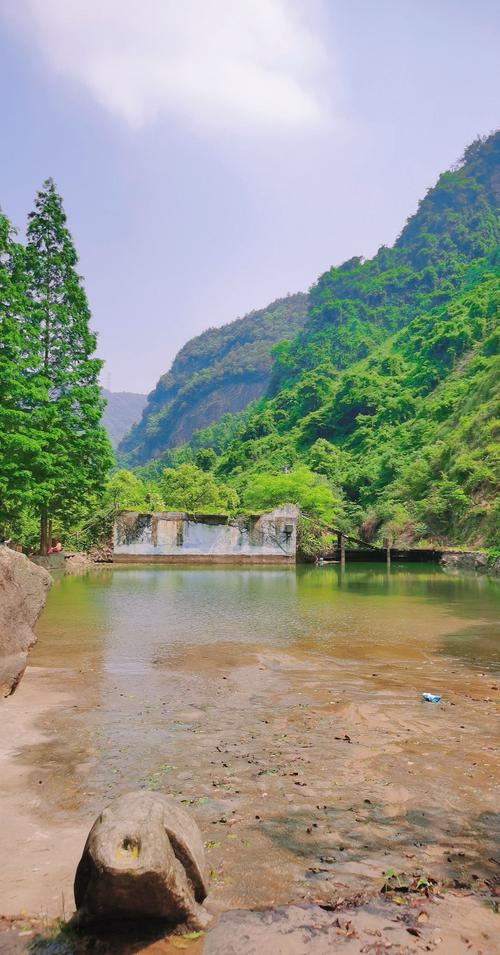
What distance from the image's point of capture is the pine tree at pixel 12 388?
2430cm

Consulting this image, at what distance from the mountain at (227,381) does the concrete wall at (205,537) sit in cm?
12697

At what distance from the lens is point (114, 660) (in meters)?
11.1

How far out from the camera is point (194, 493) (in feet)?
194

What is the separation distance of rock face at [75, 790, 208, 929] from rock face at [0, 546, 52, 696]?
485 cm

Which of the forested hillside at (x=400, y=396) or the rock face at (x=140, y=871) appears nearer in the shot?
the rock face at (x=140, y=871)

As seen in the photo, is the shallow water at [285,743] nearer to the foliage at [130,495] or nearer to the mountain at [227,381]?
the foliage at [130,495]

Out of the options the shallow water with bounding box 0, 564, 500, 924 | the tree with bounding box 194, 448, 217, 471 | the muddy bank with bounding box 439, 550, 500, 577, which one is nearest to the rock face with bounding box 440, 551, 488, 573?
the muddy bank with bounding box 439, 550, 500, 577

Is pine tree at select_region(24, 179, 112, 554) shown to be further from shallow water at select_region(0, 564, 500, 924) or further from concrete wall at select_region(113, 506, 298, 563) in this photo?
shallow water at select_region(0, 564, 500, 924)

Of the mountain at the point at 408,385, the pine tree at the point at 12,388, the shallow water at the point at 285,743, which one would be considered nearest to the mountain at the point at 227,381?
the mountain at the point at 408,385

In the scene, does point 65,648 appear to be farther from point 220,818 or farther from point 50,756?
point 220,818

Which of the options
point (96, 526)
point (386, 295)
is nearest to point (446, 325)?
point (386, 295)

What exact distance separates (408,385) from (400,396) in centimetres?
564

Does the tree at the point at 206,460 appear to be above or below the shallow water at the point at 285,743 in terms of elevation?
above

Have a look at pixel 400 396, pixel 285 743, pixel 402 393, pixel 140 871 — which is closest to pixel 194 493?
pixel 400 396
